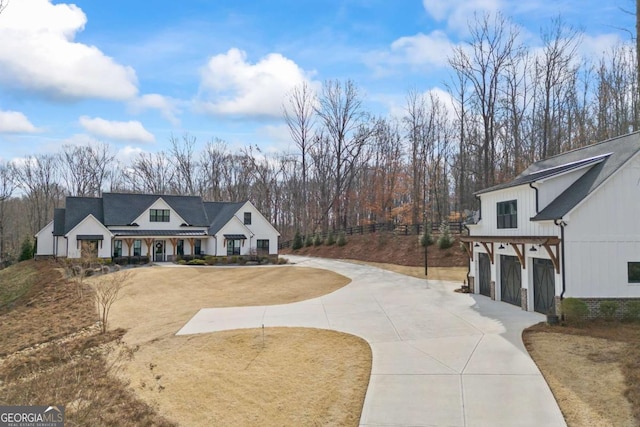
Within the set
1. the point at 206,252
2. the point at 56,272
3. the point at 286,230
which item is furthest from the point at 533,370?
the point at 286,230

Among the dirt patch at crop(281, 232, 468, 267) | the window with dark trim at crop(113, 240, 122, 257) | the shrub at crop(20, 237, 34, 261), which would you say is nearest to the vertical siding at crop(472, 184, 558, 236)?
the dirt patch at crop(281, 232, 468, 267)

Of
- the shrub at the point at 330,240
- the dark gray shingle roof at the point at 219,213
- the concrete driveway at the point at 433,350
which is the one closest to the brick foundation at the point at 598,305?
the concrete driveway at the point at 433,350

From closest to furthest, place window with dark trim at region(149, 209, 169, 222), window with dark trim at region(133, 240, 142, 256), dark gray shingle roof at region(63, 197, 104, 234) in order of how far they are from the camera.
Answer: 1. dark gray shingle roof at region(63, 197, 104, 234)
2. window with dark trim at region(133, 240, 142, 256)
3. window with dark trim at region(149, 209, 169, 222)

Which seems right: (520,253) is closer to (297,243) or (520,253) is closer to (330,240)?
(330,240)

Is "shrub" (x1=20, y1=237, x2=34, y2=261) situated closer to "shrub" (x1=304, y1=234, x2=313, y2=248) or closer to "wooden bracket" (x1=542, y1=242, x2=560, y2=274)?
"shrub" (x1=304, y1=234, x2=313, y2=248)

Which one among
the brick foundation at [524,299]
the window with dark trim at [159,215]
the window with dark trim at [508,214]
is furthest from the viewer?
the window with dark trim at [159,215]

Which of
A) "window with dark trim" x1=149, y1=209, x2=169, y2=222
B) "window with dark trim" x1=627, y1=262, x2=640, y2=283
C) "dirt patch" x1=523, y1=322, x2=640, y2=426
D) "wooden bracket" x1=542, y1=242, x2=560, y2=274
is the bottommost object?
"dirt patch" x1=523, y1=322, x2=640, y2=426

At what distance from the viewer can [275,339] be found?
40.9ft

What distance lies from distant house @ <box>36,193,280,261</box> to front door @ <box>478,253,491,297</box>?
22.7 meters

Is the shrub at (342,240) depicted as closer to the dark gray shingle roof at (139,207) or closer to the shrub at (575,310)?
the dark gray shingle roof at (139,207)

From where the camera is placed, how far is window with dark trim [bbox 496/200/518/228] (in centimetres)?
1661

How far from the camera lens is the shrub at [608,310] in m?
13.1

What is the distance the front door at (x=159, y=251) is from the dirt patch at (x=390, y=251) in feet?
52.1

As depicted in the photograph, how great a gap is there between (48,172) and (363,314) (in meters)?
57.0
